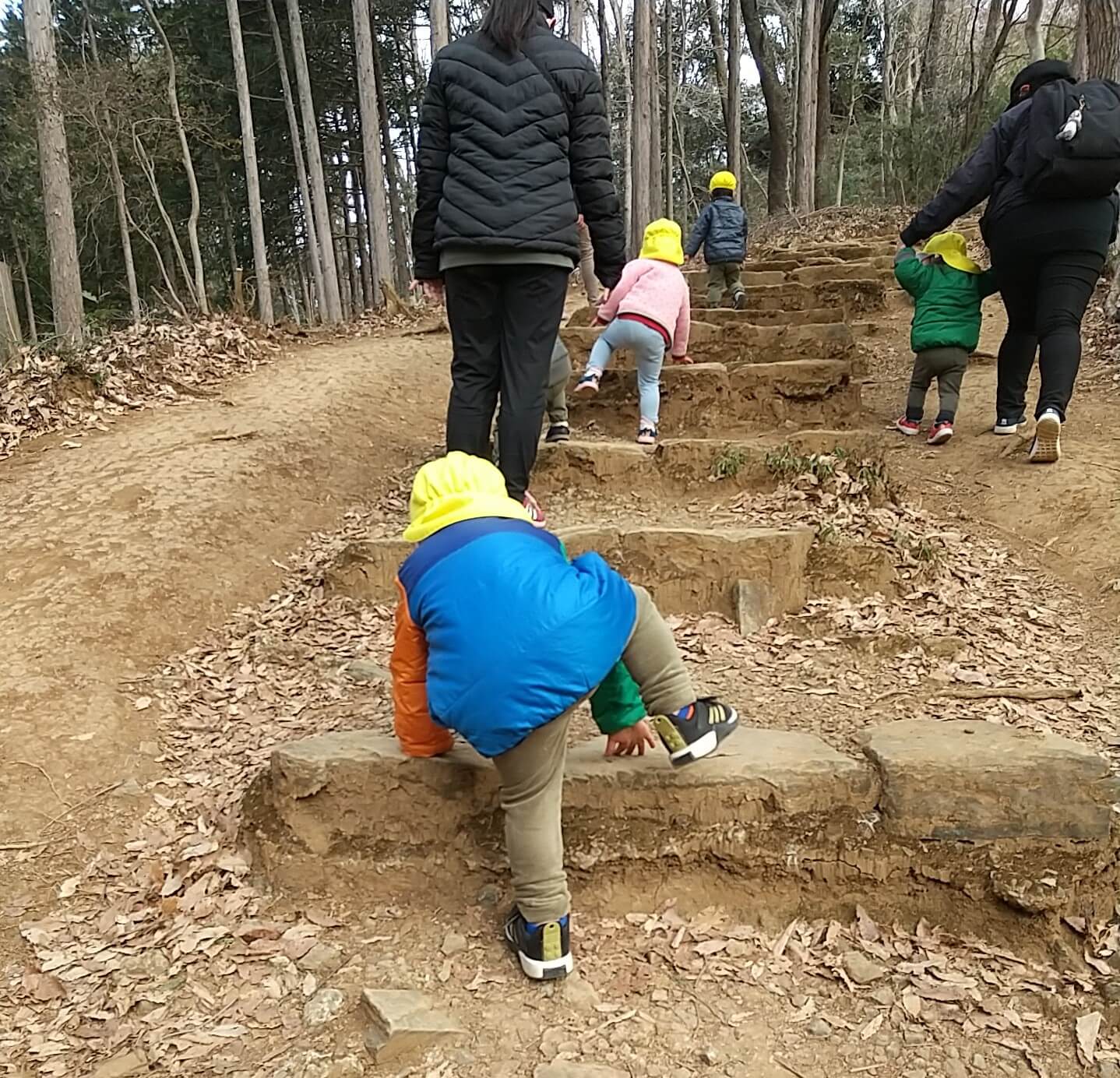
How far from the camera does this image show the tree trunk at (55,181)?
1123 centimetres

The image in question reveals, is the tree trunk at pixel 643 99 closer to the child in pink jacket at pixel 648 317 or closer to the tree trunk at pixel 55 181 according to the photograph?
the tree trunk at pixel 55 181

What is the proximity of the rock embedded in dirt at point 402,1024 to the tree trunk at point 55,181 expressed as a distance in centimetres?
1051

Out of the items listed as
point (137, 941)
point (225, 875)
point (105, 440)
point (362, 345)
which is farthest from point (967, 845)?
point (362, 345)

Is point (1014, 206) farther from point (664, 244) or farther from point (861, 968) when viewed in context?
point (861, 968)

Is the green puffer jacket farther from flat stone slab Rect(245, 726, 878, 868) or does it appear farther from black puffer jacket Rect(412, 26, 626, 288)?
flat stone slab Rect(245, 726, 878, 868)

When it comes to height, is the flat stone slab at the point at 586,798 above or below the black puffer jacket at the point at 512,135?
below

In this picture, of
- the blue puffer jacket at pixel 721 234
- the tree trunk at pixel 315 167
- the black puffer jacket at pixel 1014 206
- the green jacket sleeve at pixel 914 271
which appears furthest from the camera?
the tree trunk at pixel 315 167

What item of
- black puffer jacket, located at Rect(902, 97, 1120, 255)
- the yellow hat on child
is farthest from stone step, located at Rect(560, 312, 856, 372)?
the yellow hat on child

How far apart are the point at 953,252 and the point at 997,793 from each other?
383 cm

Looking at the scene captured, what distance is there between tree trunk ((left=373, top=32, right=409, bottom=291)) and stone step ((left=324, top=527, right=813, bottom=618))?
2132 cm

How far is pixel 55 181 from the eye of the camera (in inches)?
454

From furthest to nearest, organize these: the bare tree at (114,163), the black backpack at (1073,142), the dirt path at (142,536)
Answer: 1. the bare tree at (114,163)
2. the black backpack at (1073,142)
3. the dirt path at (142,536)

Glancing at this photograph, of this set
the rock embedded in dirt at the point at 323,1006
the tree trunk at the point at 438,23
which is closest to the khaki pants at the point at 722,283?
the tree trunk at the point at 438,23

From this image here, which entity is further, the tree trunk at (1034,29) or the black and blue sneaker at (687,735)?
the tree trunk at (1034,29)
